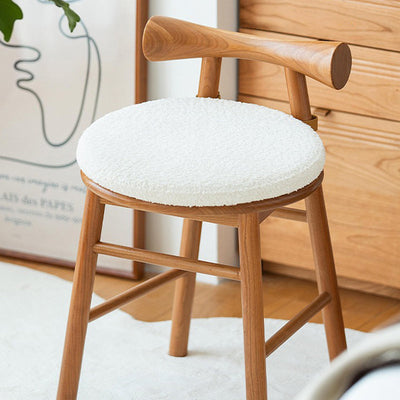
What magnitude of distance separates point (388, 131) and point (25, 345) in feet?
2.71

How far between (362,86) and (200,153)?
63 cm

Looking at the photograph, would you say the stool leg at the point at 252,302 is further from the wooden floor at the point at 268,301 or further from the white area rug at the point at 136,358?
the wooden floor at the point at 268,301

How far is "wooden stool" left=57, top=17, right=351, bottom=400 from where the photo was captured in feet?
3.32

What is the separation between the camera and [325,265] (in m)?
1.28

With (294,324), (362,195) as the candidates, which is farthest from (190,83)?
(294,324)

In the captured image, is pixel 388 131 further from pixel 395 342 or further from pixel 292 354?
pixel 395 342

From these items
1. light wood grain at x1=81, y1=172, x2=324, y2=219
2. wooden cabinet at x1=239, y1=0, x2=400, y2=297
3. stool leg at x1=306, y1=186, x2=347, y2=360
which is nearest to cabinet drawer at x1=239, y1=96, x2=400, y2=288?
wooden cabinet at x1=239, y1=0, x2=400, y2=297

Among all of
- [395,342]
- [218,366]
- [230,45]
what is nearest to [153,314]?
[218,366]

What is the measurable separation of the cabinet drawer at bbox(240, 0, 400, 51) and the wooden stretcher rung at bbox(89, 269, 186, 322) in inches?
22.9

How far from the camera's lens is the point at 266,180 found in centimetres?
101

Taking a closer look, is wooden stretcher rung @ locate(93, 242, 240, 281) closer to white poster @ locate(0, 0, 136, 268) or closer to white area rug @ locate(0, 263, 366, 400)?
white area rug @ locate(0, 263, 366, 400)

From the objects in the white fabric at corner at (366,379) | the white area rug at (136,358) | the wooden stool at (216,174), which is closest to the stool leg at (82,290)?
the wooden stool at (216,174)

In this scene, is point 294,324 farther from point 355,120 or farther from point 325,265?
point 355,120

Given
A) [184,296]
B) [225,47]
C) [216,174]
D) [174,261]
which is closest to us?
[216,174]
